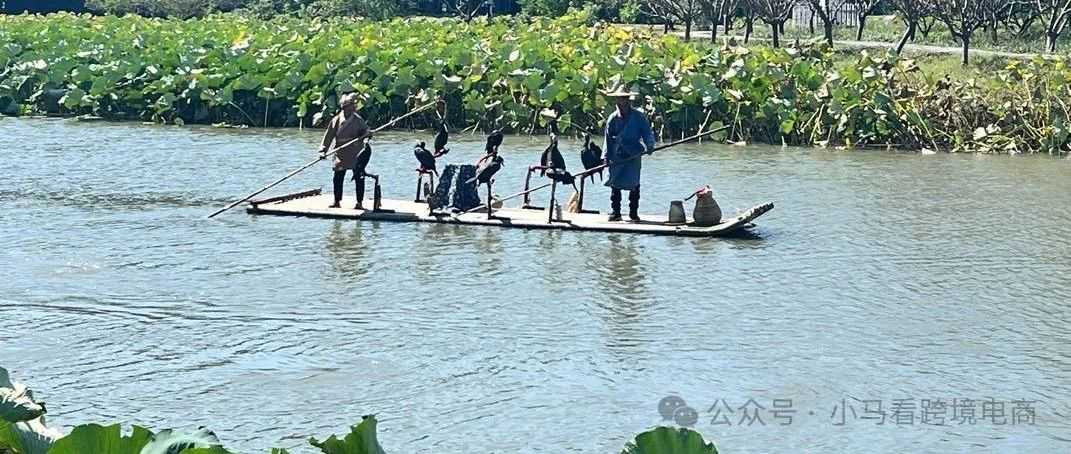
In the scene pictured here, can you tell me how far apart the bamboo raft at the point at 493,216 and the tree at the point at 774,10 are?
20.7 m

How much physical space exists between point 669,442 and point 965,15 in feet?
97.3

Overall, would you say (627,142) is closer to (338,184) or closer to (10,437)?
(338,184)

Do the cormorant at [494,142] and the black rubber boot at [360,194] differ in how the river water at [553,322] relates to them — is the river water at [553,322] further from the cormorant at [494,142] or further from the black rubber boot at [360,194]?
the cormorant at [494,142]

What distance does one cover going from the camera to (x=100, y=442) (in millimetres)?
4344

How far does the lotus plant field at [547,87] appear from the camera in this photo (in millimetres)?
24047

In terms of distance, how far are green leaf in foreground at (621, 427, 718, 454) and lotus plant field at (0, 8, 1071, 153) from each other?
66.2 ft

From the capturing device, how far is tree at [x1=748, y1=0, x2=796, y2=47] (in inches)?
1476

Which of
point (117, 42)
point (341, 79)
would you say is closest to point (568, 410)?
point (341, 79)

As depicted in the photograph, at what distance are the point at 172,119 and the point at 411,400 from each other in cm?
1832

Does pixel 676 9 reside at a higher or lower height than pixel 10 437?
higher

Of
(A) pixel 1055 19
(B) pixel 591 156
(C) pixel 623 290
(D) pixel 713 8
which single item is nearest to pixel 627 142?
(B) pixel 591 156

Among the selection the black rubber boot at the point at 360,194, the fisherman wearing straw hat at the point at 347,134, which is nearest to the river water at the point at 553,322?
the black rubber boot at the point at 360,194

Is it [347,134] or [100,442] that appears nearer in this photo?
[100,442]

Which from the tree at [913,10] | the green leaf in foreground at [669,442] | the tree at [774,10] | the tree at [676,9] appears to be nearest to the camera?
the green leaf in foreground at [669,442]
